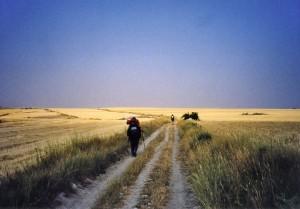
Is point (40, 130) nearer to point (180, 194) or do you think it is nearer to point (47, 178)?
point (47, 178)

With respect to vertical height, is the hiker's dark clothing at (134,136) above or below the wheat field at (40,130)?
above

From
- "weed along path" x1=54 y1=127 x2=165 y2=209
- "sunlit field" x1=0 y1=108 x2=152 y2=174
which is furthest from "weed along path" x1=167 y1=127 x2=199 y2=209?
"sunlit field" x1=0 y1=108 x2=152 y2=174

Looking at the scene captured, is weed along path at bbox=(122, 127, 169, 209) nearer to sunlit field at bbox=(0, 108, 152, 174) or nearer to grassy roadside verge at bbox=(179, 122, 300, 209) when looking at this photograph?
grassy roadside verge at bbox=(179, 122, 300, 209)

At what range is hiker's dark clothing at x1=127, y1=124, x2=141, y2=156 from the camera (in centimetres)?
2297

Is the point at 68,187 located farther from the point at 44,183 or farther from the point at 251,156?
the point at 251,156

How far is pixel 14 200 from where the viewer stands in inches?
384

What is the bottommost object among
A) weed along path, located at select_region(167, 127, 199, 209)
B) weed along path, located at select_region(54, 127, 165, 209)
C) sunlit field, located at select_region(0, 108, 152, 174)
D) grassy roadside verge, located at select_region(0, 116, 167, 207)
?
sunlit field, located at select_region(0, 108, 152, 174)

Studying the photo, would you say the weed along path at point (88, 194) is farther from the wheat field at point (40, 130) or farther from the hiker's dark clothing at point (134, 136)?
the hiker's dark clothing at point (134, 136)

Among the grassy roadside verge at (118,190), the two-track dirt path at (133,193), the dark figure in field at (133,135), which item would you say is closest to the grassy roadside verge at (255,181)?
the two-track dirt path at (133,193)

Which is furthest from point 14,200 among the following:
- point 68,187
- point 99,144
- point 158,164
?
point 99,144

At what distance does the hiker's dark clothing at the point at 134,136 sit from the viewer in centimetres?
2297

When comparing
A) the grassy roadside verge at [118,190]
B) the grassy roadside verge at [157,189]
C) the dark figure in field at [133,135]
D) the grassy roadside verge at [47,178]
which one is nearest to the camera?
the grassy roadside verge at [47,178]

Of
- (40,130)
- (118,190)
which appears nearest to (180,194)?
(118,190)

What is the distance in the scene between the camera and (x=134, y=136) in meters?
23.3
